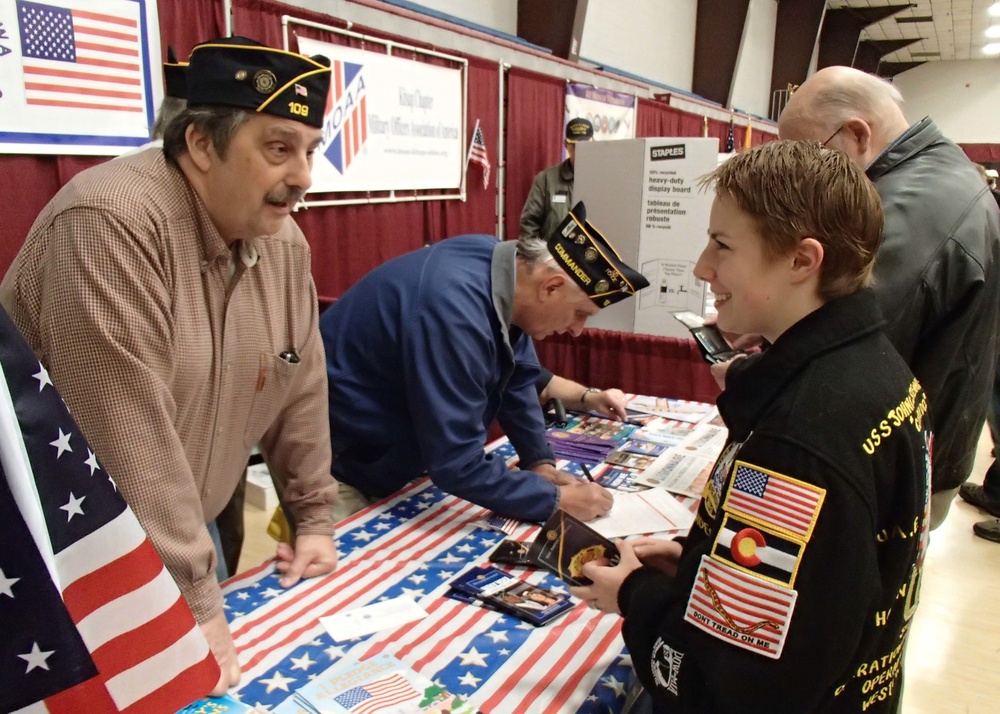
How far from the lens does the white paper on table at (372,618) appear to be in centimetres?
125

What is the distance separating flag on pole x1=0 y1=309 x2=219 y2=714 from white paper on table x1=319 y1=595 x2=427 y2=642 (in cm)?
25

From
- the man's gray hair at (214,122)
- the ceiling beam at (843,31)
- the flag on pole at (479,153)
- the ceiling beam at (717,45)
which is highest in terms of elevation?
the ceiling beam at (843,31)

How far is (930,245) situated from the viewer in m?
1.40

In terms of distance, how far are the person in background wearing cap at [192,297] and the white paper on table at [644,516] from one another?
2.13ft

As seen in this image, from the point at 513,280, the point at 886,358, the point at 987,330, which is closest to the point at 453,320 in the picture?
the point at 513,280

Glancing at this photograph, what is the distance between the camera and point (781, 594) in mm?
774

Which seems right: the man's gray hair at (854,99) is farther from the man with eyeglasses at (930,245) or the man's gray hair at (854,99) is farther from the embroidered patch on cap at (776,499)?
the embroidered patch on cap at (776,499)

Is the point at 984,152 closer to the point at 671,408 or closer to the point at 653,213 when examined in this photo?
the point at 653,213

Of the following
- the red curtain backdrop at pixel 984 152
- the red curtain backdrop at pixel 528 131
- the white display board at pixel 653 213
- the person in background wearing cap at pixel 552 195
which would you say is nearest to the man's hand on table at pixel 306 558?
the white display board at pixel 653 213

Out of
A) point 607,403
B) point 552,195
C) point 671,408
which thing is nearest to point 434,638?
point 607,403

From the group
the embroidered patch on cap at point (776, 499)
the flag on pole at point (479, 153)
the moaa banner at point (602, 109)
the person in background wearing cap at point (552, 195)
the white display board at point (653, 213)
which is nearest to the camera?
the embroidered patch on cap at point (776, 499)

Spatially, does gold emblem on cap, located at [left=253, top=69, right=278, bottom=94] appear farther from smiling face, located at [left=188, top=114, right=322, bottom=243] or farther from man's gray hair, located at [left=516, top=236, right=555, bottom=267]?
man's gray hair, located at [left=516, top=236, right=555, bottom=267]

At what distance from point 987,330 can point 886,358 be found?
2.58 feet

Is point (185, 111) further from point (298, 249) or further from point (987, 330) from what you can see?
point (987, 330)
